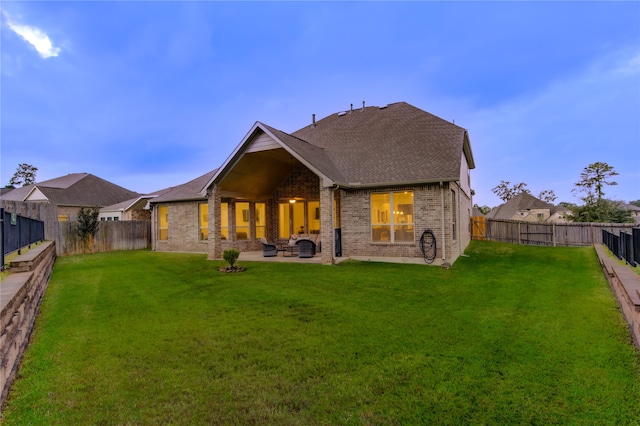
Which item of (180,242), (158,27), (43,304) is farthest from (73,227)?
(158,27)

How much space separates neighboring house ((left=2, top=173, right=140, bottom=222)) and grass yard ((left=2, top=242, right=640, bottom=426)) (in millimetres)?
24278

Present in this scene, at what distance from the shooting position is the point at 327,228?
11.2m

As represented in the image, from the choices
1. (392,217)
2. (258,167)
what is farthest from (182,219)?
(392,217)

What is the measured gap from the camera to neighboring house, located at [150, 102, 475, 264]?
1129 centimetres

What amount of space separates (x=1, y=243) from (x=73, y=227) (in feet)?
40.0

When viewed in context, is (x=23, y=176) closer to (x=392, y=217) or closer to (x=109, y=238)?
(x=109, y=238)

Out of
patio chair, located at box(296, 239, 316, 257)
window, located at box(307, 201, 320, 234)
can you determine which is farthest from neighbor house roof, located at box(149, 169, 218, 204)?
patio chair, located at box(296, 239, 316, 257)

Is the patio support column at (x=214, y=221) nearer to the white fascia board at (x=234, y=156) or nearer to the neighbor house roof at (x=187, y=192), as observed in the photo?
the white fascia board at (x=234, y=156)

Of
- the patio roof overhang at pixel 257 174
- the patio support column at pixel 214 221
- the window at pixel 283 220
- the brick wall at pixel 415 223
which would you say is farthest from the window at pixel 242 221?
the brick wall at pixel 415 223

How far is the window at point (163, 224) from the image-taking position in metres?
17.4

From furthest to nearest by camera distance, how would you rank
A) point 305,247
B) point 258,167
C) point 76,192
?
point 76,192 → point 258,167 → point 305,247

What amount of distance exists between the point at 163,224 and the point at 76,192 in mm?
17323

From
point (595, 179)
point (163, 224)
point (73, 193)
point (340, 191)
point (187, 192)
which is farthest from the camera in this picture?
point (595, 179)

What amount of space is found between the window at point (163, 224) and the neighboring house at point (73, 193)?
11053mm
